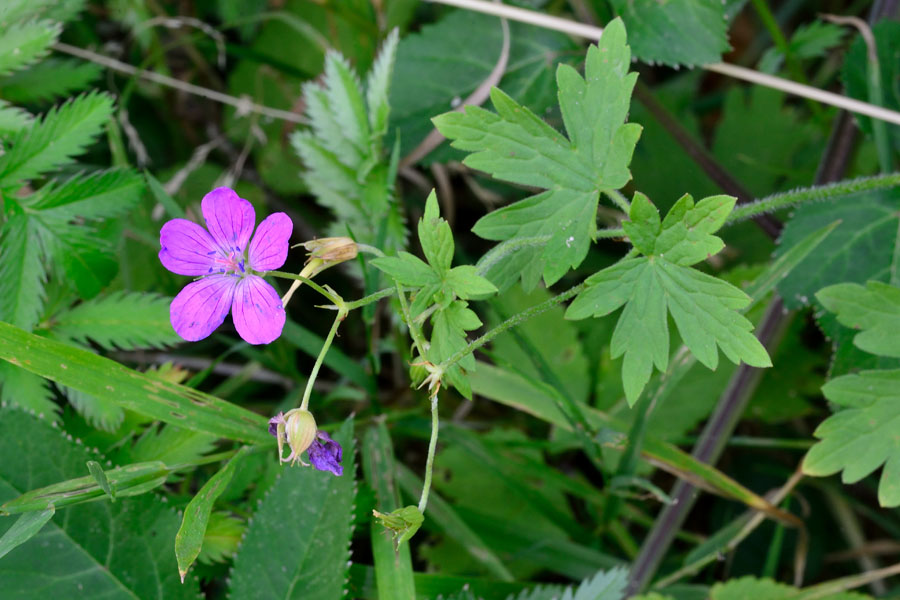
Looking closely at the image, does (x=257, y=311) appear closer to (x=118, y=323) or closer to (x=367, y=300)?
(x=367, y=300)

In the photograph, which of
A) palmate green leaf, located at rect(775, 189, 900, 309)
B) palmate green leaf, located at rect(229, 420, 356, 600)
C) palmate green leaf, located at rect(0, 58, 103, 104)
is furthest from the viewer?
palmate green leaf, located at rect(0, 58, 103, 104)

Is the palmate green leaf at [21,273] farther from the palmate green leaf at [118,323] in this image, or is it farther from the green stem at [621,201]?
the green stem at [621,201]

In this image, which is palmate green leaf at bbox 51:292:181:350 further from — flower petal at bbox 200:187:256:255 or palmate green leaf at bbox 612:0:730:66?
palmate green leaf at bbox 612:0:730:66

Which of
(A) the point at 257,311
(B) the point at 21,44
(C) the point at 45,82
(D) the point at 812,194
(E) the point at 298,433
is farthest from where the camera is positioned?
(C) the point at 45,82

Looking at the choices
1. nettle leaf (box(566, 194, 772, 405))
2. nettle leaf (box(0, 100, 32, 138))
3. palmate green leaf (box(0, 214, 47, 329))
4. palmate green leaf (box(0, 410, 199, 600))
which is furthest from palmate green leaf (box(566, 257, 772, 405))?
nettle leaf (box(0, 100, 32, 138))

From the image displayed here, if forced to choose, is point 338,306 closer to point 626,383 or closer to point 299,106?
point 626,383

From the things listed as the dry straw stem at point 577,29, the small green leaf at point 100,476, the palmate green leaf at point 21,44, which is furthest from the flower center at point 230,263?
the dry straw stem at point 577,29

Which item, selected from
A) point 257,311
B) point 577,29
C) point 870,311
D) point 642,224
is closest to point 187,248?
point 257,311
